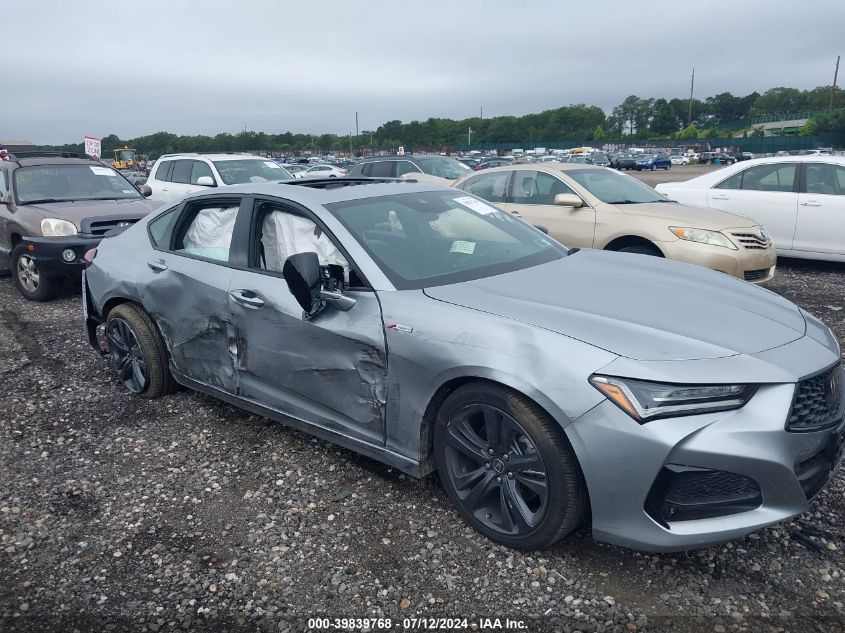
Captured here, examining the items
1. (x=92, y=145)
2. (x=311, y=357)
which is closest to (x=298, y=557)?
(x=311, y=357)

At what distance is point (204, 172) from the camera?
12.1 m

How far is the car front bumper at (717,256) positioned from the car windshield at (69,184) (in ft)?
23.0

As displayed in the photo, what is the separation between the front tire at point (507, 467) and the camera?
2.69m

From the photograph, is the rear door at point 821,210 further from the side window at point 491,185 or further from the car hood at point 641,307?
the car hood at point 641,307

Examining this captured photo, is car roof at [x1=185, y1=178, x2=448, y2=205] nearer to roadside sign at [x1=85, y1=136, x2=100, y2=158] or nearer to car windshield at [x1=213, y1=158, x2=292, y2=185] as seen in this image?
car windshield at [x1=213, y1=158, x2=292, y2=185]

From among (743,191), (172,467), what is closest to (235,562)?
(172,467)

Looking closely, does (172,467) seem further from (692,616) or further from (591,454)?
(692,616)

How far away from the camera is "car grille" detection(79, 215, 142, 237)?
803 centimetres

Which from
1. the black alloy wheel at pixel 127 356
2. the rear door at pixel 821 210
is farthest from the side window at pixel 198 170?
the rear door at pixel 821 210

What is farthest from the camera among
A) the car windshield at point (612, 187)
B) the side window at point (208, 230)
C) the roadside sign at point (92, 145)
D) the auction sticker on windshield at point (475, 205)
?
the roadside sign at point (92, 145)

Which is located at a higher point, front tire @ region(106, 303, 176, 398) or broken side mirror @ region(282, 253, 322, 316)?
broken side mirror @ region(282, 253, 322, 316)

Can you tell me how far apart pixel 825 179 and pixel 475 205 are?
6530 mm

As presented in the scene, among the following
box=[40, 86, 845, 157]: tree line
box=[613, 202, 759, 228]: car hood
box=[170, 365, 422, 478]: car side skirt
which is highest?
box=[40, 86, 845, 157]: tree line

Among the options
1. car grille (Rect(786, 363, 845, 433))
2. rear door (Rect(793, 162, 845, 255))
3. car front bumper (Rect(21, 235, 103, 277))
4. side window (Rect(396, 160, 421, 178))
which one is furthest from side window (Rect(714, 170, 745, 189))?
car front bumper (Rect(21, 235, 103, 277))
